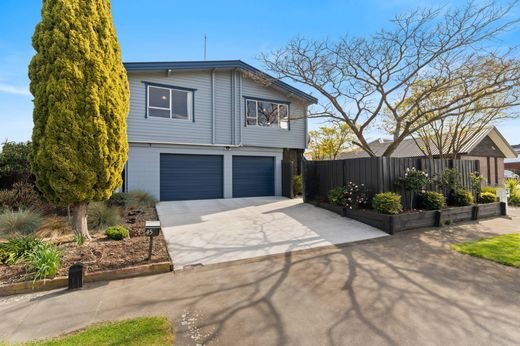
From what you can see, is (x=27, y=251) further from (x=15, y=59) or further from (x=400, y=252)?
(x=400, y=252)

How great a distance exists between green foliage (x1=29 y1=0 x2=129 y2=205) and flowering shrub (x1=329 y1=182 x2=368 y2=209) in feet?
22.4

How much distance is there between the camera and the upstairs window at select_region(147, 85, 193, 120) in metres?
10.3

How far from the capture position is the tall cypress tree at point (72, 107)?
15.9 ft

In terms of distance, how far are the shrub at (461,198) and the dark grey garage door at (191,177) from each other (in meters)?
9.38

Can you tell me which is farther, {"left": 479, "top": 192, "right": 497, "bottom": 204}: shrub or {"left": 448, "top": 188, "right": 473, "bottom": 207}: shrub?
{"left": 479, "top": 192, "right": 497, "bottom": 204}: shrub

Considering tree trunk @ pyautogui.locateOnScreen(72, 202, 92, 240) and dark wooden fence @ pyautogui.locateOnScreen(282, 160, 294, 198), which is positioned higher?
dark wooden fence @ pyautogui.locateOnScreen(282, 160, 294, 198)

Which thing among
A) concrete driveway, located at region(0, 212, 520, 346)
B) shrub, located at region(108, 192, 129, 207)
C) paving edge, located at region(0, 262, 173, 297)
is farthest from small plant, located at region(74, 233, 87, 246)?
shrub, located at region(108, 192, 129, 207)

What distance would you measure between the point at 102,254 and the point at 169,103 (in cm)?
777

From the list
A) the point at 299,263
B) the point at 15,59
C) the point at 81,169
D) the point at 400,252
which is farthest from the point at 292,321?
the point at 15,59

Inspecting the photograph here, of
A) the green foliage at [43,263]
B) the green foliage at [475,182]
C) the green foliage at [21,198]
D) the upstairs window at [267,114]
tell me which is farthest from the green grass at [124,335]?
the green foliage at [475,182]

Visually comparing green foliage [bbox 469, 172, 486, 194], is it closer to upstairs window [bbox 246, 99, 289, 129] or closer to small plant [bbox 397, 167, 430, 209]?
small plant [bbox 397, 167, 430, 209]

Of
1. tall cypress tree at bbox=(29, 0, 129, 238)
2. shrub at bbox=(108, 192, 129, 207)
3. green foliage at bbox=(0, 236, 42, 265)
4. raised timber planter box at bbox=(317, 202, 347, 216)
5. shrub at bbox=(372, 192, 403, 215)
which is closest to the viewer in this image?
green foliage at bbox=(0, 236, 42, 265)

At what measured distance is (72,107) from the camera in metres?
4.90

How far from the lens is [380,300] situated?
10.4 ft
